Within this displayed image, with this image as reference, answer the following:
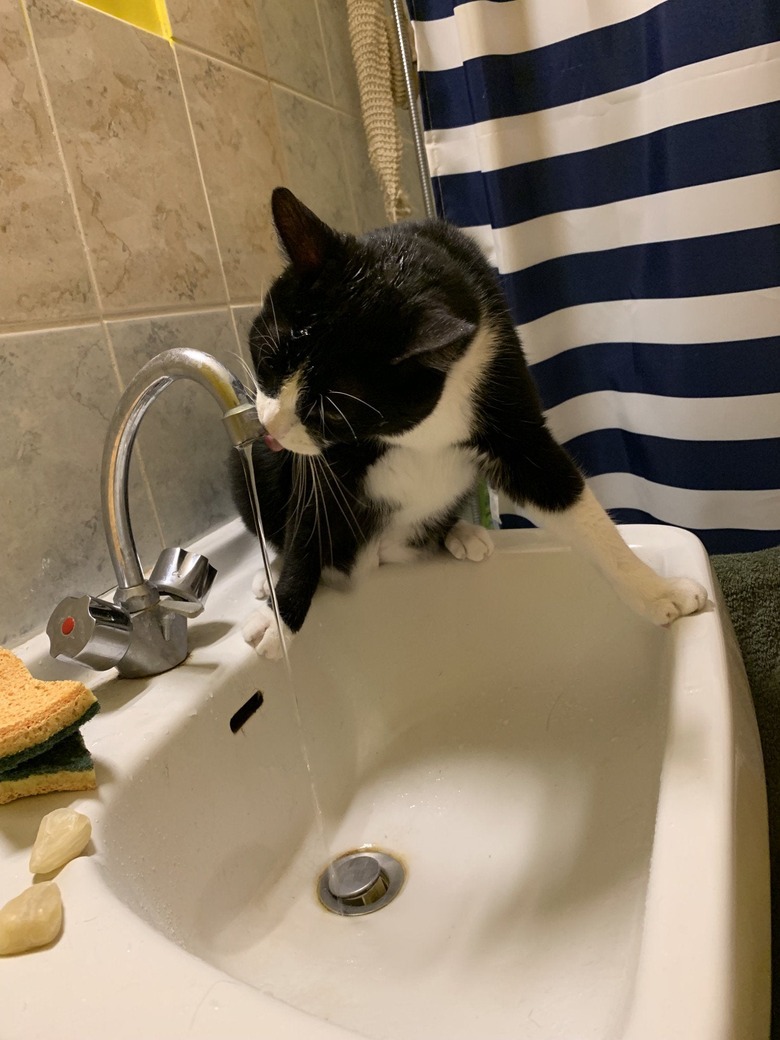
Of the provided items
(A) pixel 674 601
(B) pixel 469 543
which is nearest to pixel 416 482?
(B) pixel 469 543

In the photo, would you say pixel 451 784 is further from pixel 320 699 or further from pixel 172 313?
pixel 172 313

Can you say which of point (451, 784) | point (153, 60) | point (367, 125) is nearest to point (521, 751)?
point (451, 784)

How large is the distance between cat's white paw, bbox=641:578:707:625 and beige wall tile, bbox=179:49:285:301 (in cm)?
63

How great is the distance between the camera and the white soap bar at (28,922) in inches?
13.7

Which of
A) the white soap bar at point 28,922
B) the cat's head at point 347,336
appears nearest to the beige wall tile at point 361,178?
the cat's head at point 347,336

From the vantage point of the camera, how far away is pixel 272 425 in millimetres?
619

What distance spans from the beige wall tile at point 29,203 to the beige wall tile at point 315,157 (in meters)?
0.42

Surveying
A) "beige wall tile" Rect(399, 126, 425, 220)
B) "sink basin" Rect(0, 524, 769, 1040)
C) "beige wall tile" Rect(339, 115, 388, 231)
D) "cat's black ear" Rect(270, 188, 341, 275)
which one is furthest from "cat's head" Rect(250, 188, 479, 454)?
"beige wall tile" Rect(399, 126, 425, 220)

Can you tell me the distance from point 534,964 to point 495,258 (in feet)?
2.82

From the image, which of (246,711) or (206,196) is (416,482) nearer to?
(246,711)

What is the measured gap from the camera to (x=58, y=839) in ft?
1.33

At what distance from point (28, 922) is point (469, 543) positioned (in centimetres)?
53

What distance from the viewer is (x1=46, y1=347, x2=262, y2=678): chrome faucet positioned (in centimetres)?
54

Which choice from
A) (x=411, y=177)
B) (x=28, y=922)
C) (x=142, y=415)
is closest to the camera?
(x=28, y=922)
